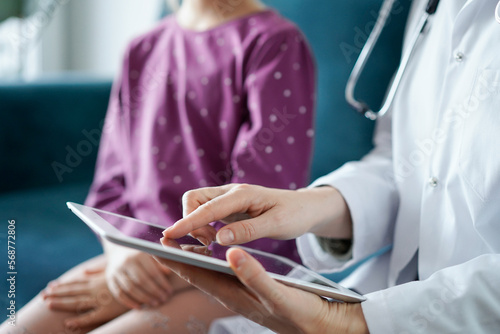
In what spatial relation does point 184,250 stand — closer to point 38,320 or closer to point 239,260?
point 239,260

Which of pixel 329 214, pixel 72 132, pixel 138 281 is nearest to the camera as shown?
pixel 329 214

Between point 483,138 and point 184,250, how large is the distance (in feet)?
1.10

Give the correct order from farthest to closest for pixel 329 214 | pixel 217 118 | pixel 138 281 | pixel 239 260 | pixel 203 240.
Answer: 1. pixel 217 118
2. pixel 138 281
3. pixel 329 214
4. pixel 203 240
5. pixel 239 260

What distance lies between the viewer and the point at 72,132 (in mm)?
1225

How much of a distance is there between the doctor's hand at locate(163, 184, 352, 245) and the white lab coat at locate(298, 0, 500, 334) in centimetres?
5

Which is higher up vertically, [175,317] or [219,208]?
[219,208]

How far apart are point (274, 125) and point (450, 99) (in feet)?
0.98

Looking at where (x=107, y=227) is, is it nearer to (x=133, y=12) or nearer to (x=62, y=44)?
(x=133, y=12)

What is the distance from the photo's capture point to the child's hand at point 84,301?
78cm

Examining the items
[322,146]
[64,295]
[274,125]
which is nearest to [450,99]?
[274,125]

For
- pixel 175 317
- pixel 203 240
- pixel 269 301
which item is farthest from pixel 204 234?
pixel 175 317

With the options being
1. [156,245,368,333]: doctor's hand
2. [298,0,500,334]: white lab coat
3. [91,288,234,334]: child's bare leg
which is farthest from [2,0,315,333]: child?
[156,245,368,333]: doctor's hand

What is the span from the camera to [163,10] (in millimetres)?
1279

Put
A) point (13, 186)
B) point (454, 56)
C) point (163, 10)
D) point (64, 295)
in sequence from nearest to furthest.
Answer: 1. point (454, 56)
2. point (64, 295)
3. point (13, 186)
4. point (163, 10)
